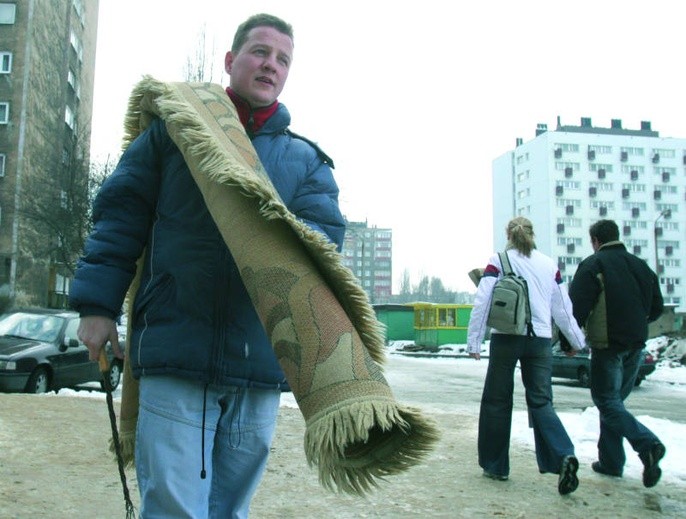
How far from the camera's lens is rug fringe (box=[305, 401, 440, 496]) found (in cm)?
170

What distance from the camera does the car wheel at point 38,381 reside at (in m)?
10.2

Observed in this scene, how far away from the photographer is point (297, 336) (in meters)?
1.87

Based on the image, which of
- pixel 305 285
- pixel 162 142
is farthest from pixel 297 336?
pixel 162 142

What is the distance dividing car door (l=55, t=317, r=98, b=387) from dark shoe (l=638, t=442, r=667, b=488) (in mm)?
8320

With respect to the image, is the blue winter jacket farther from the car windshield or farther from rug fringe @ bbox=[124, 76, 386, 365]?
the car windshield

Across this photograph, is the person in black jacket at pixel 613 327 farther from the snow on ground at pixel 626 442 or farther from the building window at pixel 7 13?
the building window at pixel 7 13

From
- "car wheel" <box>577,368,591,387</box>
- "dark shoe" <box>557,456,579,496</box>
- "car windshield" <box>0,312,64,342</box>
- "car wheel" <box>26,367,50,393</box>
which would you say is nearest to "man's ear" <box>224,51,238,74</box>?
"dark shoe" <box>557,456,579,496</box>

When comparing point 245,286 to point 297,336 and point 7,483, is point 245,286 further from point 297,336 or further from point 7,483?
point 7,483

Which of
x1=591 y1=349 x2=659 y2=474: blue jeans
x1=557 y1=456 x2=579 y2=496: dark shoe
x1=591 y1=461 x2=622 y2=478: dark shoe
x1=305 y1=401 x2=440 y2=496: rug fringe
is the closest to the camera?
x1=305 y1=401 x2=440 y2=496: rug fringe

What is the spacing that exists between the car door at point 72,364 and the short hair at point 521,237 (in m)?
7.55

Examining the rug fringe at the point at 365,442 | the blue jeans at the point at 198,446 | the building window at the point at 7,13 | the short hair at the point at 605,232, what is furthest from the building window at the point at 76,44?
the rug fringe at the point at 365,442

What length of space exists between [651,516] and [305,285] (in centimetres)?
320

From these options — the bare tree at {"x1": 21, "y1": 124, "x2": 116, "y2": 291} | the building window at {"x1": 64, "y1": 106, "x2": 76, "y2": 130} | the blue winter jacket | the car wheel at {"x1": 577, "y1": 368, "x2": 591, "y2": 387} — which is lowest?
the car wheel at {"x1": 577, "y1": 368, "x2": 591, "y2": 387}

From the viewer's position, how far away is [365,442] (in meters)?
1.78
